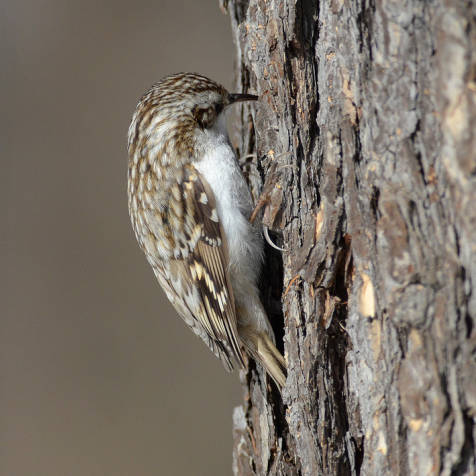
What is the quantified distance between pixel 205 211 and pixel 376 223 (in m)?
0.91

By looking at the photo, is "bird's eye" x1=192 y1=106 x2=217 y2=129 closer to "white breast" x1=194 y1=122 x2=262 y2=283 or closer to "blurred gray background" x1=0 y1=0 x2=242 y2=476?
"white breast" x1=194 y1=122 x2=262 y2=283

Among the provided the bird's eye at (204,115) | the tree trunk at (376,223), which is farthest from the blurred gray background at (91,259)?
the tree trunk at (376,223)

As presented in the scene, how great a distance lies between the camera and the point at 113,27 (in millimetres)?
4043

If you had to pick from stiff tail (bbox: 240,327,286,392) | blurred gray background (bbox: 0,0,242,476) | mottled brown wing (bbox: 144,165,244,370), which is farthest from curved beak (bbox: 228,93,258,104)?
blurred gray background (bbox: 0,0,242,476)

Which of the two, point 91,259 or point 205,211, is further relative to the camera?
point 91,259

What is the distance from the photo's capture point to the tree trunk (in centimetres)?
118

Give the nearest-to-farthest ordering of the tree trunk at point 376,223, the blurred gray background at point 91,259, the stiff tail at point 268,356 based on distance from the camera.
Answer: the tree trunk at point 376,223 → the stiff tail at point 268,356 → the blurred gray background at point 91,259

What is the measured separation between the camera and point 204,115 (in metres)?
2.20

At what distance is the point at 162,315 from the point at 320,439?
2.46 metres

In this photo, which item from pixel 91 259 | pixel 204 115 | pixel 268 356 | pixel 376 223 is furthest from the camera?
pixel 91 259

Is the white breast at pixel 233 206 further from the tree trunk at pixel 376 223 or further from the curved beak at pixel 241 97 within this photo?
the tree trunk at pixel 376 223

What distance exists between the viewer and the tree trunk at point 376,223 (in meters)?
1.18

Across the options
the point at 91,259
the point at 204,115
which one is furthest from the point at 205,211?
the point at 91,259

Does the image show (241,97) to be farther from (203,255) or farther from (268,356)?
(268,356)
